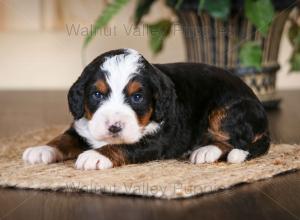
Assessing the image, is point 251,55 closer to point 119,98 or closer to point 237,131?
point 237,131

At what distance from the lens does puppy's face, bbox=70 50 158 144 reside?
7.01ft

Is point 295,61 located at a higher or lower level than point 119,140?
higher

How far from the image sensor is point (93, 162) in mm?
2156

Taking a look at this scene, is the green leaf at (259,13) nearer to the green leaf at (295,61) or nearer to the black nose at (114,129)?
the green leaf at (295,61)

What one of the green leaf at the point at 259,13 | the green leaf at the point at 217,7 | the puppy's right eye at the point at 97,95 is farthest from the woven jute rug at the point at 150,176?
the green leaf at the point at 217,7

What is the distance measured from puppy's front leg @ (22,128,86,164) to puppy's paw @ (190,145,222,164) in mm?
435

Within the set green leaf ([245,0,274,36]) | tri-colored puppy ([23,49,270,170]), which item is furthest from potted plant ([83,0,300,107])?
tri-colored puppy ([23,49,270,170])

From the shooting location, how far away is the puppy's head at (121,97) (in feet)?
7.04

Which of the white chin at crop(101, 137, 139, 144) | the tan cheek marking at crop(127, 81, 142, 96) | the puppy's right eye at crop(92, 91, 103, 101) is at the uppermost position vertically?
the tan cheek marking at crop(127, 81, 142, 96)

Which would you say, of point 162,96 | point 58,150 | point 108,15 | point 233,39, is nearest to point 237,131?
point 162,96

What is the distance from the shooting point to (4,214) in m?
1.75

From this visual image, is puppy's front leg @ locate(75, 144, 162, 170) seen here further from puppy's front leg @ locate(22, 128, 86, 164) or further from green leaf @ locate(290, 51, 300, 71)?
green leaf @ locate(290, 51, 300, 71)

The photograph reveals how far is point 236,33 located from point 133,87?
5.11 feet

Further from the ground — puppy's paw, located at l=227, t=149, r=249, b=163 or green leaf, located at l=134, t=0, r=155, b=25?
green leaf, located at l=134, t=0, r=155, b=25
